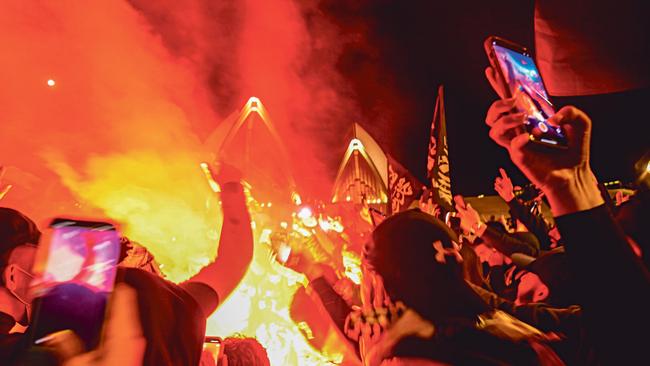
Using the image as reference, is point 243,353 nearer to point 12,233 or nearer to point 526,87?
point 12,233

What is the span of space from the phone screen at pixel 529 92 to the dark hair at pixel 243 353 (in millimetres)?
2094

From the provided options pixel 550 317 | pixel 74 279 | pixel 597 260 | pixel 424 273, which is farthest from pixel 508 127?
pixel 74 279

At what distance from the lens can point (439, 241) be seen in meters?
1.52

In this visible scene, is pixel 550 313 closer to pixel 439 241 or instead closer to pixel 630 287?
pixel 439 241

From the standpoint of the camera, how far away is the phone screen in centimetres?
113

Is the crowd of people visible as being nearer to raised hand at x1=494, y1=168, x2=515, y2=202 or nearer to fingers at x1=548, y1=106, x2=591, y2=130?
fingers at x1=548, y1=106, x2=591, y2=130

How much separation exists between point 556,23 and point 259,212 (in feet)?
9.88

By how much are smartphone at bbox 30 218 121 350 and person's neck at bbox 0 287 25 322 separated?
2.20 feet

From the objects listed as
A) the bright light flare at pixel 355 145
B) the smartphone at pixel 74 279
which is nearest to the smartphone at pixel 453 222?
the smartphone at pixel 74 279

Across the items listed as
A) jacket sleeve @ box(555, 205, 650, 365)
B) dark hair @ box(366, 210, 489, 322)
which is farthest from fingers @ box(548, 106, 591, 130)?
dark hair @ box(366, 210, 489, 322)

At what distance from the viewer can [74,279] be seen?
1.14m

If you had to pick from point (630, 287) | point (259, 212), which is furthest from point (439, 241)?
point (259, 212)

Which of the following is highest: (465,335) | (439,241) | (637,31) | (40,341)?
(637,31)

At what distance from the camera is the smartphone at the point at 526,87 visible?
113 centimetres
